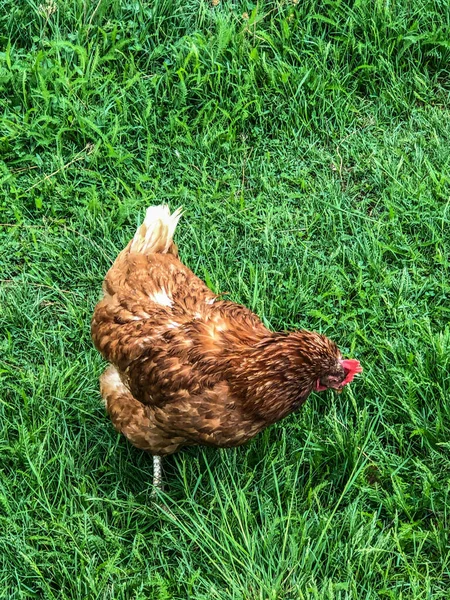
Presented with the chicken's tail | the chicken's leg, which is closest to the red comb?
the chicken's leg

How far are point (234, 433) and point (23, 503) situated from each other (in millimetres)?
1014

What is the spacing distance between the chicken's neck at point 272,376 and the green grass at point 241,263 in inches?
16.8

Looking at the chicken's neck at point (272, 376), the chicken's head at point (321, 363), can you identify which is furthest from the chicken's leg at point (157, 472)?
the chicken's head at point (321, 363)

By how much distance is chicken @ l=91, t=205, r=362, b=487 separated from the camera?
127 inches

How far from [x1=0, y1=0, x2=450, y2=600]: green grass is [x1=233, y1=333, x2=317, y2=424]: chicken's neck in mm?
427

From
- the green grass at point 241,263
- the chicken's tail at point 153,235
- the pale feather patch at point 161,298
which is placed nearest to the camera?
the green grass at point 241,263

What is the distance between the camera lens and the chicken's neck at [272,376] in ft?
10.4

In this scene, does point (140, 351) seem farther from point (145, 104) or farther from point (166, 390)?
point (145, 104)

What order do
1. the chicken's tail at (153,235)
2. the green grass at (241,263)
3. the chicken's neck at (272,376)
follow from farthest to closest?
the chicken's tail at (153,235), the green grass at (241,263), the chicken's neck at (272,376)

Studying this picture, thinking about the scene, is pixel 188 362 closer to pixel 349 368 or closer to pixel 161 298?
pixel 161 298

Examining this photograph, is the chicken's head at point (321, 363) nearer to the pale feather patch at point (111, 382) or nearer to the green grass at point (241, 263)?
the green grass at point (241, 263)

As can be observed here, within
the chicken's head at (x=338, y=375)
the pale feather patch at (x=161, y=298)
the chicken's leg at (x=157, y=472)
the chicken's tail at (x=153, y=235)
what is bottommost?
the chicken's leg at (x=157, y=472)

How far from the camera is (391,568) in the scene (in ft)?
10.8

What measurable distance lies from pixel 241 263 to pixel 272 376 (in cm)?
127
